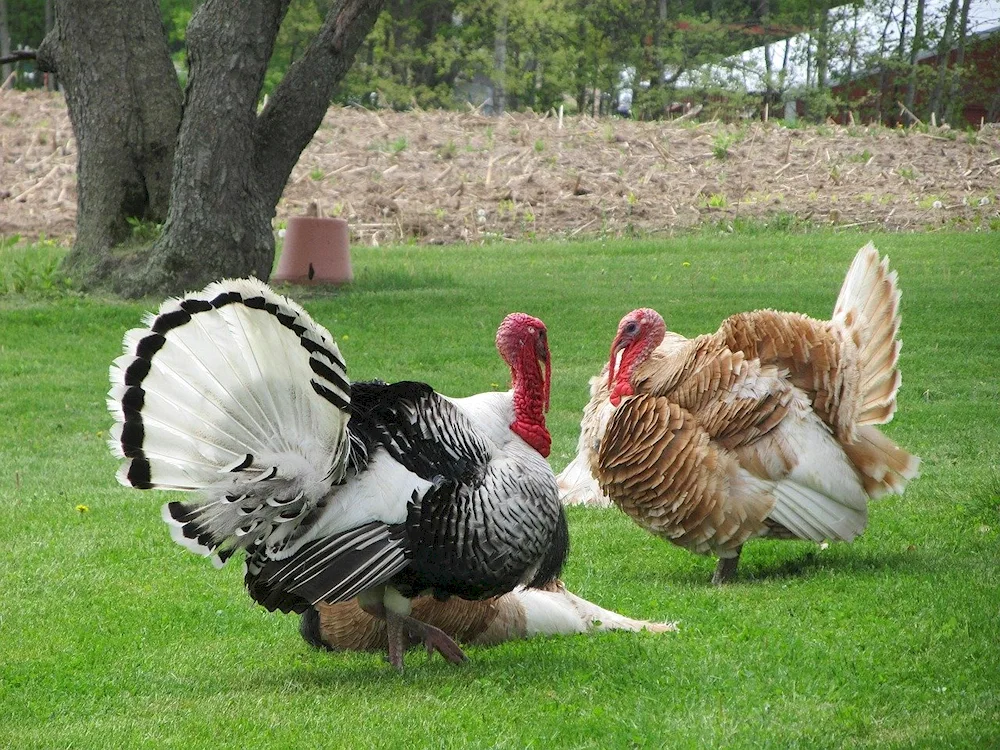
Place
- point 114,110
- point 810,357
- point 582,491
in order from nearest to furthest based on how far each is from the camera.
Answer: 1. point 810,357
2. point 582,491
3. point 114,110

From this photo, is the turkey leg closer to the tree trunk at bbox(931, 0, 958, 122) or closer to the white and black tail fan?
the white and black tail fan

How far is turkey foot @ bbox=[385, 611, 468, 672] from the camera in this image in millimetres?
5223

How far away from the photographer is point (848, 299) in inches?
269

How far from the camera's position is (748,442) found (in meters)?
6.38

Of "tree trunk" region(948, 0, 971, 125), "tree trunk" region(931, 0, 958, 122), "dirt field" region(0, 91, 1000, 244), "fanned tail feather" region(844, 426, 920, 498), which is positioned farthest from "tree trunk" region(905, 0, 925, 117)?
"fanned tail feather" region(844, 426, 920, 498)

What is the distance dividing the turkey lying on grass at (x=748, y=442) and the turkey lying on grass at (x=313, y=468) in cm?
121

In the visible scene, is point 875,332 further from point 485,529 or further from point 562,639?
point 485,529

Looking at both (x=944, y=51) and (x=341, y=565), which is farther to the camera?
(x=944, y=51)

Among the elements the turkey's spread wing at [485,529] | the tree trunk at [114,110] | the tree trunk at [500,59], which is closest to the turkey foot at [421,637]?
the turkey's spread wing at [485,529]

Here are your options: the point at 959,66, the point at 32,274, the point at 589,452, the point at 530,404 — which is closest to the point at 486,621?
the point at 530,404

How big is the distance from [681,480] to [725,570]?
0.67 meters

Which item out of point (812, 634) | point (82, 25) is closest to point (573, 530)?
point (812, 634)

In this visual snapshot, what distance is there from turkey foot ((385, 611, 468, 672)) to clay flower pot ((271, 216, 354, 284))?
10.2 metres

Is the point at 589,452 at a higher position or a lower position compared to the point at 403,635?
higher
